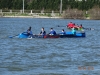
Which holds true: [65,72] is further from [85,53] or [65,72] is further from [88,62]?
[85,53]

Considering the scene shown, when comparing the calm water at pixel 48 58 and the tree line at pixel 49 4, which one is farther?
the tree line at pixel 49 4

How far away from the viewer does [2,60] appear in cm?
3506

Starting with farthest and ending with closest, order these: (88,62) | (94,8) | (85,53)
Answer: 1. (94,8)
2. (85,53)
3. (88,62)

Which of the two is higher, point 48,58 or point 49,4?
point 48,58

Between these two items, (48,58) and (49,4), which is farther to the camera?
(49,4)

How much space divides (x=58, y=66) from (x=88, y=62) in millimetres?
2882

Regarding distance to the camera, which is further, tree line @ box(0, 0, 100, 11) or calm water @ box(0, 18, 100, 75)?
tree line @ box(0, 0, 100, 11)

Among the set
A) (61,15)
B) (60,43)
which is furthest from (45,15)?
(60,43)

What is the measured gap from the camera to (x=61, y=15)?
394 ft

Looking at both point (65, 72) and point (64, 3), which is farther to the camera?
point (64, 3)

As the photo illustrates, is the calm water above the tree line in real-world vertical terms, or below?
above

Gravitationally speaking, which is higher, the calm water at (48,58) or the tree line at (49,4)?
the calm water at (48,58)

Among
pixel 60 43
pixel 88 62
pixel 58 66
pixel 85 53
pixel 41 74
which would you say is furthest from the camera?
pixel 60 43

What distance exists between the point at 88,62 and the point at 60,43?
15.4 m
